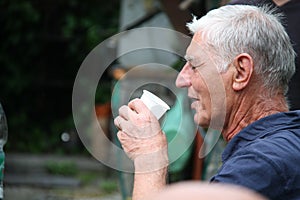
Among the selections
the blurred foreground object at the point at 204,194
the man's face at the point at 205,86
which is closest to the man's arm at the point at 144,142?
the man's face at the point at 205,86

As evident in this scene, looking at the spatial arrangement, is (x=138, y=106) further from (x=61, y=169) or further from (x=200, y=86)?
(x=61, y=169)

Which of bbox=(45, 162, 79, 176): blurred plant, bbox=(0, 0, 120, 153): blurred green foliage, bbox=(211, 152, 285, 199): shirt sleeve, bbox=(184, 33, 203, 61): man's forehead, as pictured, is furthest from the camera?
bbox=(0, 0, 120, 153): blurred green foliage

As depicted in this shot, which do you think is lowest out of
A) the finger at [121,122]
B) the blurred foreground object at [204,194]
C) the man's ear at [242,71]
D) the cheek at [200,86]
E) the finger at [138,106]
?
the finger at [121,122]

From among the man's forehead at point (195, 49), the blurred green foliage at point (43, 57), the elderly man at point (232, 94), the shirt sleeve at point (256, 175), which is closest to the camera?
the shirt sleeve at point (256, 175)

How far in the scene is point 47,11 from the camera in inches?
361

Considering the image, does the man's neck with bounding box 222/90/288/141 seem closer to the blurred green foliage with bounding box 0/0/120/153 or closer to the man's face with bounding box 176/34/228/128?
the man's face with bounding box 176/34/228/128

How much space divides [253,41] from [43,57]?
Result: 742 cm

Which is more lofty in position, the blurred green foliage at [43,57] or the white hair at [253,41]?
the white hair at [253,41]

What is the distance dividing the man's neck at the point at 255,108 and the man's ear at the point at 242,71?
0.16 feet

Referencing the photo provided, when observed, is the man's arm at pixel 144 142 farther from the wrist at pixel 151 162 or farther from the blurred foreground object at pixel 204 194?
the blurred foreground object at pixel 204 194

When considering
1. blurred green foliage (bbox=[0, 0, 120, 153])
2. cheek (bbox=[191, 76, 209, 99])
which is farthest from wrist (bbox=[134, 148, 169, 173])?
blurred green foliage (bbox=[0, 0, 120, 153])

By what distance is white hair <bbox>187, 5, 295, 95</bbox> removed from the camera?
2.14 m

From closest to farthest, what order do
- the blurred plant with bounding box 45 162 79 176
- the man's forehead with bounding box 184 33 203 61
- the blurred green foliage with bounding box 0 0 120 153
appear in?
1. the man's forehead with bounding box 184 33 203 61
2. the blurred plant with bounding box 45 162 79 176
3. the blurred green foliage with bounding box 0 0 120 153

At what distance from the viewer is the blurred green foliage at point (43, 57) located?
8.91m
